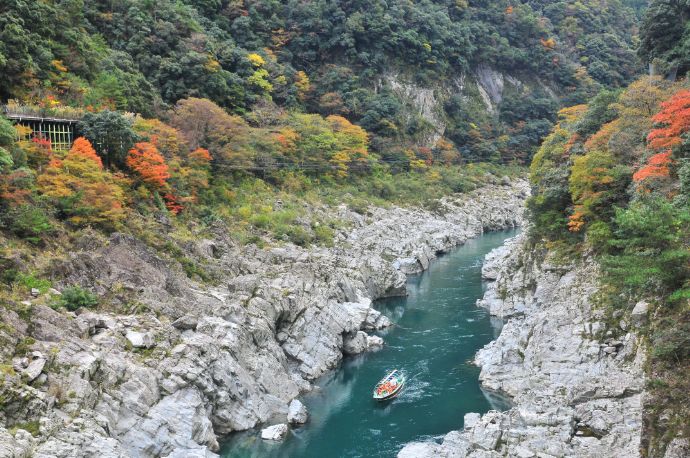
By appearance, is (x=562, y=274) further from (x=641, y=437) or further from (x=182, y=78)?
(x=182, y=78)

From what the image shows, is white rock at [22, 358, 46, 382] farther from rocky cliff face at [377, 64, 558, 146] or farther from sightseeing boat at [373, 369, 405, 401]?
rocky cliff face at [377, 64, 558, 146]

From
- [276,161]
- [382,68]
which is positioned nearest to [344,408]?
[276,161]

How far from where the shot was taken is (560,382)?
22734mm

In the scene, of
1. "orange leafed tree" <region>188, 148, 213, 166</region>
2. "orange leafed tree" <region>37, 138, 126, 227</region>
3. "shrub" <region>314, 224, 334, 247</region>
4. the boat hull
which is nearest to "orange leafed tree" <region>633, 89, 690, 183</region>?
the boat hull

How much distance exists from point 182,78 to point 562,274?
3947 centimetres

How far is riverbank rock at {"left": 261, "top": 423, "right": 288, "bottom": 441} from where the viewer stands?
927 inches

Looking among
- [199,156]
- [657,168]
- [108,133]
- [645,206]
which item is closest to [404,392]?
[645,206]

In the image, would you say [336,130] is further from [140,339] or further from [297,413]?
[140,339]

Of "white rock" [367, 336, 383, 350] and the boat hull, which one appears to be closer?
the boat hull

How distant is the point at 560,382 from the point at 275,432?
11465mm

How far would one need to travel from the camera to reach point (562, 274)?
30922mm

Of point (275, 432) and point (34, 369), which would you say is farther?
point (275, 432)

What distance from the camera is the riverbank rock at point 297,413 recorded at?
25.0 meters

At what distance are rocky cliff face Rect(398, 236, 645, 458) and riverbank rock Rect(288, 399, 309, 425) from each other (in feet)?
16.5
